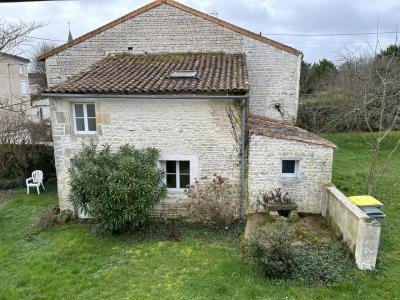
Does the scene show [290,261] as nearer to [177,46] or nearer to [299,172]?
[299,172]

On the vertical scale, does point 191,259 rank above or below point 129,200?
below

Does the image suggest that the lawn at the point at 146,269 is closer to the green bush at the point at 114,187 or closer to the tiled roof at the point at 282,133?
the green bush at the point at 114,187

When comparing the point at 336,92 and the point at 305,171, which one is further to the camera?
the point at 336,92

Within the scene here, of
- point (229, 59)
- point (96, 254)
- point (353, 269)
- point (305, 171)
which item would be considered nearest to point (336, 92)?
point (229, 59)

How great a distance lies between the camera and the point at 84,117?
10430 mm

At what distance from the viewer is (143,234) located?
9.64m

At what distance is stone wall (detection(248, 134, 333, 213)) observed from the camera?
9695 millimetres

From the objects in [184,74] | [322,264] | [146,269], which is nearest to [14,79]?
[184,74]

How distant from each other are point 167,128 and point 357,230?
6.25 metres

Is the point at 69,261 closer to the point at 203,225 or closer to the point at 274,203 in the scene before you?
the point at 203,225

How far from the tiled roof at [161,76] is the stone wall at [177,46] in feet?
1.33

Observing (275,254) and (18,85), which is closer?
(275,254)

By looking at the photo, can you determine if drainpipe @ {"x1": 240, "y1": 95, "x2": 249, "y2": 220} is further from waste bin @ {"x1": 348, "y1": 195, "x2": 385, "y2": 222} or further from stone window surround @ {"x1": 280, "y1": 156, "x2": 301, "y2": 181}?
waste bin @ {"x1": 348, "y1": 195, "x2": 385, "y2": 222}

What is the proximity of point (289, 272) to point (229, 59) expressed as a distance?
8748 mm
